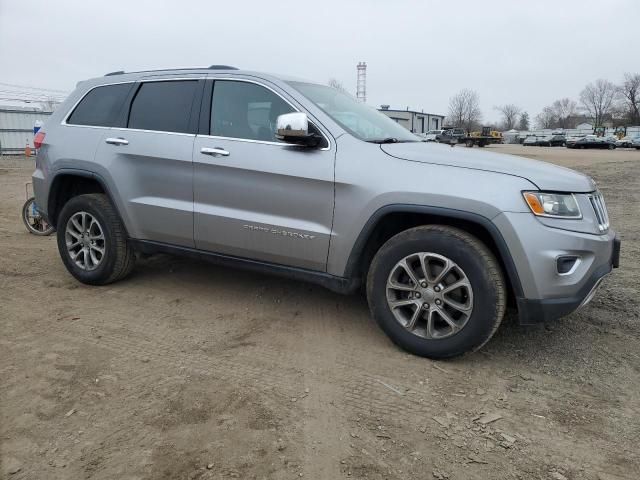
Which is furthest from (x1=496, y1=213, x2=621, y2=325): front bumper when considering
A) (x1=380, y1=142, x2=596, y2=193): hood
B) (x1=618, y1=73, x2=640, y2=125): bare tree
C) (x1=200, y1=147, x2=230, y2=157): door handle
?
(x1=618, y1=73, x2=640, y2=125): bare tree

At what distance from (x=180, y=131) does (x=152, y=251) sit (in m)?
1.07

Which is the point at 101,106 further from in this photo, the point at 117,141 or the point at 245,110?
the point at 245,110

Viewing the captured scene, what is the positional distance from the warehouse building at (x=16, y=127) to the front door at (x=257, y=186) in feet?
79.9

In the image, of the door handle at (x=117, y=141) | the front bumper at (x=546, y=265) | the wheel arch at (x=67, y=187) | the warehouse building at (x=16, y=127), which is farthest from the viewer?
the warehouse building at (x=16, y=127)

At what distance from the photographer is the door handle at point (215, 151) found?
387 centimetres

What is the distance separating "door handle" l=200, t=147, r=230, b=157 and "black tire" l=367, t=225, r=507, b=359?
4.52 ft

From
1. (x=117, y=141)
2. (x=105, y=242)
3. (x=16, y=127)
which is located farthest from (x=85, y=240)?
(x=16, y=127)

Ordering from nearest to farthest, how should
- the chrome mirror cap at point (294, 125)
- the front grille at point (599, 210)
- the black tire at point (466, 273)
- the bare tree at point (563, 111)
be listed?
the black tire at point (466, 273) < the front grille at point (599, 210) < the chrome mirror cap at point (294, 125) < the bare tree at point (563, 111)

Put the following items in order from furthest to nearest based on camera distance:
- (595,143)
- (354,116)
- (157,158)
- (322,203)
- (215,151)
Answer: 1. (595,143)
2. (157,158)
3. (354,116)
4. (215,151)
5. (322,203)

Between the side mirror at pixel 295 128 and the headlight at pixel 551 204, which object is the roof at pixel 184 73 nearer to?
Result: the side mirror at pixel 295 128

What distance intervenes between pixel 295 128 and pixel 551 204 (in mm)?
1635

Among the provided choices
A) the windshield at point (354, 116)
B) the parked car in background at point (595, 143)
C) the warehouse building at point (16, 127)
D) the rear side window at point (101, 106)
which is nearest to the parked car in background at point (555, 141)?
the parked car in background at point (595, 143)

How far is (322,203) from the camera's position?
11.6 ft

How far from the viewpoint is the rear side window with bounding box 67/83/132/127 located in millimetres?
4605
